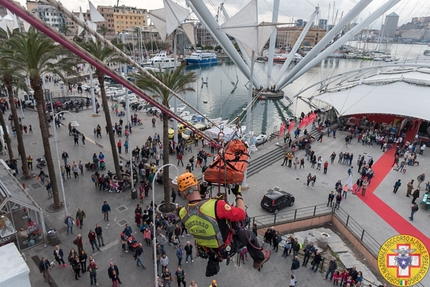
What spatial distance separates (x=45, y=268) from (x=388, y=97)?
33412 millimetres

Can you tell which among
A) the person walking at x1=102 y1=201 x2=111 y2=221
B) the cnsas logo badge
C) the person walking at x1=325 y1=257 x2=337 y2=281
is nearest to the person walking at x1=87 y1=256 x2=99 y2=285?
the person walking at x1=102 y1=201 x2=111 y2=221

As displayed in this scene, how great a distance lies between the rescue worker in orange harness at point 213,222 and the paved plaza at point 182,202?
7966mm

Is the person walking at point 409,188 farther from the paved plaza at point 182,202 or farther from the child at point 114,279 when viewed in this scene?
the child at point 114,279

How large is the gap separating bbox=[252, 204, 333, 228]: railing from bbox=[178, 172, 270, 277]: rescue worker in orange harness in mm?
11026

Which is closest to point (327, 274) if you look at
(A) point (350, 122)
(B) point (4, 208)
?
(B) point (4, 208)

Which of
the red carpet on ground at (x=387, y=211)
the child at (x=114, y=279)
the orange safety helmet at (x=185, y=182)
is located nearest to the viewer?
the orange safety helmet at (x=185, y=182)

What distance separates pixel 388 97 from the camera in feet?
107

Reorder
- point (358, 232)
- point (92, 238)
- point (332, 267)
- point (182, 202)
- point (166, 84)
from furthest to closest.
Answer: point (182, 202)
point (358, 232)
point (166, 84)
point (92, 238)
point (332, 267)

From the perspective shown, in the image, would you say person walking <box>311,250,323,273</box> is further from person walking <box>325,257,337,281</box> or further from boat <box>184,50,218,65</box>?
boat <box>184,50,218,65</box>

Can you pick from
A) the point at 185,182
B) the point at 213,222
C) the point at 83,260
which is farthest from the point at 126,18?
the point at 213,222

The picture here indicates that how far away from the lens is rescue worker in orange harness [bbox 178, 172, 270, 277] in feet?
19.1

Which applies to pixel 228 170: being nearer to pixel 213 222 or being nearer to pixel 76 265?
pixel 213 222

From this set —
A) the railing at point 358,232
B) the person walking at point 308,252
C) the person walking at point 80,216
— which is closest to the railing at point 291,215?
the railing at point 358,232

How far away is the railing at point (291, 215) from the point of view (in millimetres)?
17875
